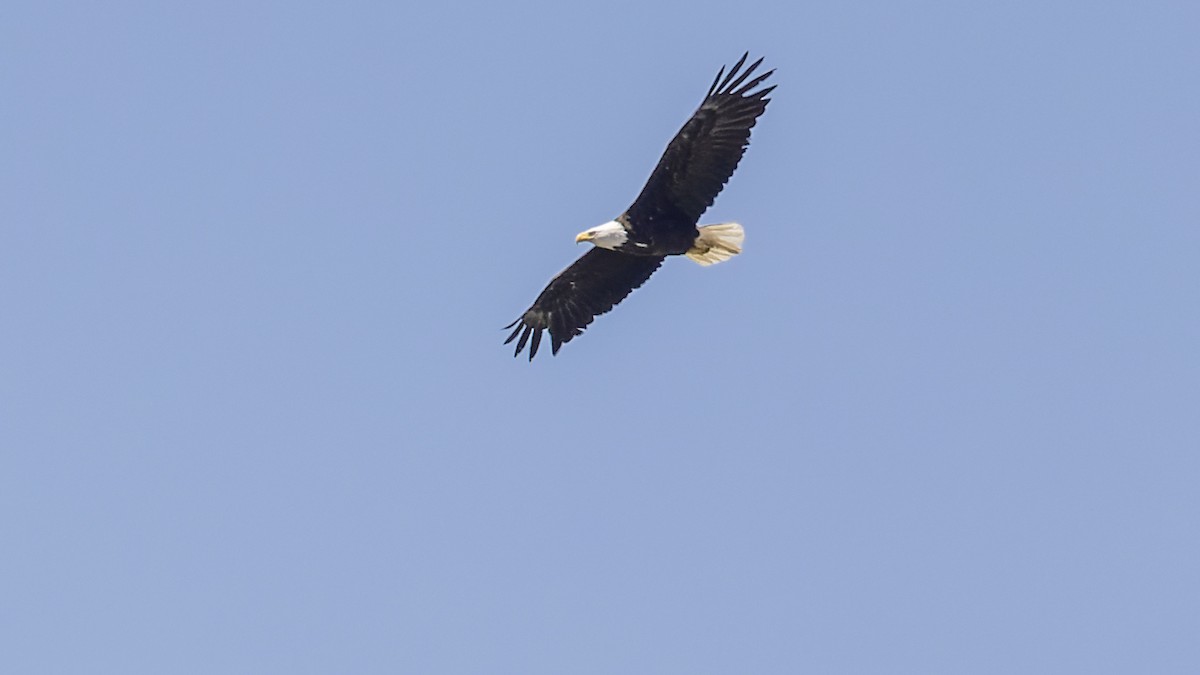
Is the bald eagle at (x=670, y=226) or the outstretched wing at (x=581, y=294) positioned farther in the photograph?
the outstretched wing at (x=581, y=294)

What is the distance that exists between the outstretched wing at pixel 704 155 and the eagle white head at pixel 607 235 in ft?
0.44

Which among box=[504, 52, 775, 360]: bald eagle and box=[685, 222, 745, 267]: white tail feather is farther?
box=[685, 222, 745, 267]: white tail feather

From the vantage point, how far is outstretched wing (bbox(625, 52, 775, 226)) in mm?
14289

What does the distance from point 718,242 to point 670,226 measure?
2.28 ft

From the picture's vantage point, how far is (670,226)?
48.9ft

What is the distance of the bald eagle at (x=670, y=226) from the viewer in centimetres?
1431

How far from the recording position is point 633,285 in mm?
16047

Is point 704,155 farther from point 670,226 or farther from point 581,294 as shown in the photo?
point 581,294

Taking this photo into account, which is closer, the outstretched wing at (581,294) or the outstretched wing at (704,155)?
the outstretched wing at (704,155)

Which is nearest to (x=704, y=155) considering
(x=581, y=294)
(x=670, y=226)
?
(x=670, y=226)

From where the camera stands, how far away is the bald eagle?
14312 millimetres

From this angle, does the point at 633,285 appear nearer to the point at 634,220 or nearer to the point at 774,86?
the point at 634,220

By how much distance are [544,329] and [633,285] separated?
0.97 m

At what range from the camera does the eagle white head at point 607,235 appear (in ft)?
48.8
